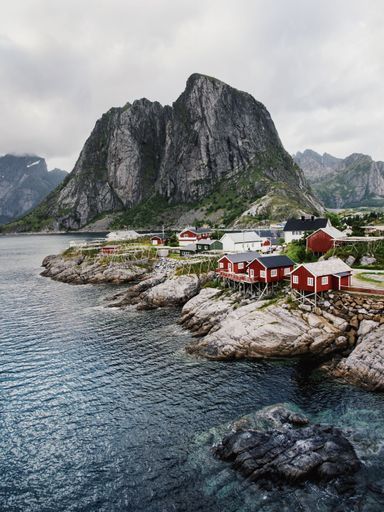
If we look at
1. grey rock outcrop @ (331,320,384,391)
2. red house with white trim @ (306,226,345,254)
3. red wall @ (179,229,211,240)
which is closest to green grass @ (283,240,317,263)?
red house with white trim @ (306,226,345,254)

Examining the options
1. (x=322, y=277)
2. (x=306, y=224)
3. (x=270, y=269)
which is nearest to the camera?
(x=322, y=277)

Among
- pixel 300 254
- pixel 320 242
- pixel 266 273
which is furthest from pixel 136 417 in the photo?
pixel 320 242

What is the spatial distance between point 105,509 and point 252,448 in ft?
32.0

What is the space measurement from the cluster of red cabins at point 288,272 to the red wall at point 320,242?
44.6 feet

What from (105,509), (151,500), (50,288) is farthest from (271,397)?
(50,288)

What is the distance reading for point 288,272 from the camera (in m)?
57.4

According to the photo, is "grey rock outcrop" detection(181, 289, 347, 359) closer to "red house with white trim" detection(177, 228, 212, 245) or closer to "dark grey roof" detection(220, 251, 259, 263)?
"dark grey roof" detection(220, 251, 259, 263)

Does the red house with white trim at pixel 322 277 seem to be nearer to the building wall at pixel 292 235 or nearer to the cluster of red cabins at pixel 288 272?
the cluster of red cabins at pixel 288 272

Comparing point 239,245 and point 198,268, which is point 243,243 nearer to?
point 239,245

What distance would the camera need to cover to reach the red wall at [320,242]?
229ft

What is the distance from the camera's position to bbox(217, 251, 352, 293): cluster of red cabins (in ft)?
156

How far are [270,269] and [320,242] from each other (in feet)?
67.9

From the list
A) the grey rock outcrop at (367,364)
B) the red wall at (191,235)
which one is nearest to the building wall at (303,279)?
the grey rock outcrop at (367,364)

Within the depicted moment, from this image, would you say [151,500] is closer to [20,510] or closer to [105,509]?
[105,509]
